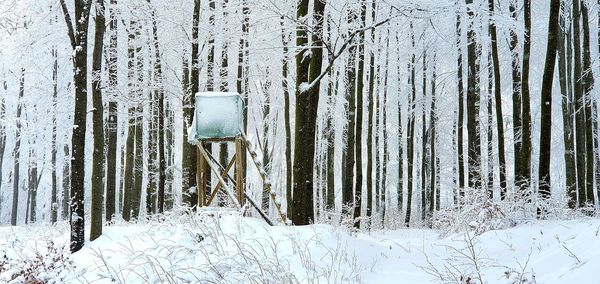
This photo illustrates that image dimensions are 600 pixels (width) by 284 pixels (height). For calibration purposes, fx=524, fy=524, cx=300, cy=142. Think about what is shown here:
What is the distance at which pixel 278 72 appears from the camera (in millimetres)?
17953

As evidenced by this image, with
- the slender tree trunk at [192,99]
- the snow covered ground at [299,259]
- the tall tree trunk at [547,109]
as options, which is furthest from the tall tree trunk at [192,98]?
the tall tree trunk at [547,109]

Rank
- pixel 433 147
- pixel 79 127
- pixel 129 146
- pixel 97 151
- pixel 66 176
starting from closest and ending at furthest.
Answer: pixel 79 127
pixel 97 151
pixel 129 146
pixel 66 176
pixel 433 147

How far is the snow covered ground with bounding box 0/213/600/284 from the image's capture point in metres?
4.32

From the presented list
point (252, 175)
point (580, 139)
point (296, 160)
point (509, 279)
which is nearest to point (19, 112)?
point (252, 175)

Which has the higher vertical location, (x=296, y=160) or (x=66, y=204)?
(x=296, y=160)

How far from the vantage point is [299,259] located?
5.12m

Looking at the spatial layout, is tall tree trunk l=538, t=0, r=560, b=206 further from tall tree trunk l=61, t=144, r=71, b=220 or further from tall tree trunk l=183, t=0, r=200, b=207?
tall tree trunk l=61, t=144, r=71, b=220

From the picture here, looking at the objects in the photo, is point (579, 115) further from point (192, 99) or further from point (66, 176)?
point (66, 176)

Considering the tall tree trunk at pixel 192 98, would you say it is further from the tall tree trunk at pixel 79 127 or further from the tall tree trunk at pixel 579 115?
the tall tree trunk at pixel 579 115

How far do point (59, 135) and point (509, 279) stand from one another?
20721mm

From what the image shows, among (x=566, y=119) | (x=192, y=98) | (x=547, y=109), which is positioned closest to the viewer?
(x=547, y=109)

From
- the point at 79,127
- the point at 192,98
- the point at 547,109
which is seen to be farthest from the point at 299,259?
the point at 192,98

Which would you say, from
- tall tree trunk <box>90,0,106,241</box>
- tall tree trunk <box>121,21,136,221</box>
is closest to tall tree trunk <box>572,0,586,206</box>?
tall tree trunk <box>90,0,106,241</box>

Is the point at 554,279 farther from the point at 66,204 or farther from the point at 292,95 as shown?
the point at 66,204
